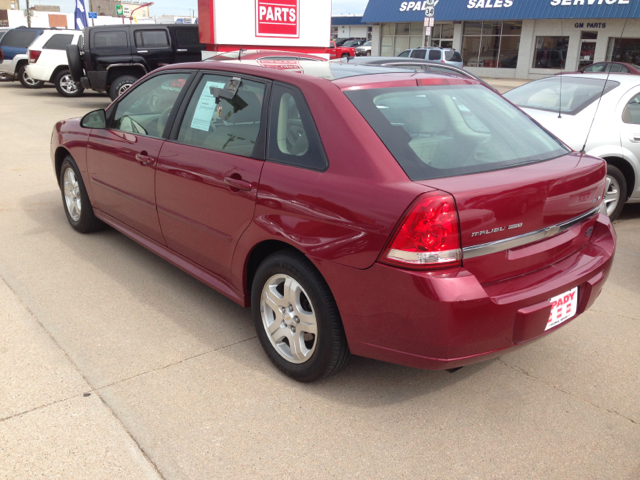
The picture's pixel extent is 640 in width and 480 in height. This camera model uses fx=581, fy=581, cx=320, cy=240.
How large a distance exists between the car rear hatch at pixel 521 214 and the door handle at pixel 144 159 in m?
2.15

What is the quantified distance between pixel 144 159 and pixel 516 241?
2596mm

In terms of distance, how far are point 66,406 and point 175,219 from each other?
1.39 m

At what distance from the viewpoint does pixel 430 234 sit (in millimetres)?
2449

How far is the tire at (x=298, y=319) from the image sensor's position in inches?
112

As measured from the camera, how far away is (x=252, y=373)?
3.24m

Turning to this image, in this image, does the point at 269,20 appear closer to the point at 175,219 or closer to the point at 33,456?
the point at 175,219

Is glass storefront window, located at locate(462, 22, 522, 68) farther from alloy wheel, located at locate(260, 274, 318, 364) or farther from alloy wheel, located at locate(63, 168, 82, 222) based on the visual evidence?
alloy wheel, located at locate(260, 274, 318, 364)

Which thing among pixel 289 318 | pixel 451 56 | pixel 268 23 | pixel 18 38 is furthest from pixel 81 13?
pixel 289 318

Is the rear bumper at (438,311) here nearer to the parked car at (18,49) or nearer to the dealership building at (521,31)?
the parked car at (18,49)

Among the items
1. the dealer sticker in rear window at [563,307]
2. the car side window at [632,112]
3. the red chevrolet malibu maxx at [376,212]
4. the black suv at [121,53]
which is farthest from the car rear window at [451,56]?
the dealer sticker in rear window at [563,307]

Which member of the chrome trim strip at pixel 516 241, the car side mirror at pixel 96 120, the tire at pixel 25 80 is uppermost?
the car side mirror at pixel 96 120

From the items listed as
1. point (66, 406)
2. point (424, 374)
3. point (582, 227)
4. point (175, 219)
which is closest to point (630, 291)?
point (582, 227)

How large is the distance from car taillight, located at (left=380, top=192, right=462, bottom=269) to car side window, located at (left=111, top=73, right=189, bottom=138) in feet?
7.18

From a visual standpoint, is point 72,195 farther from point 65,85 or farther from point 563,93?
point 65,85
